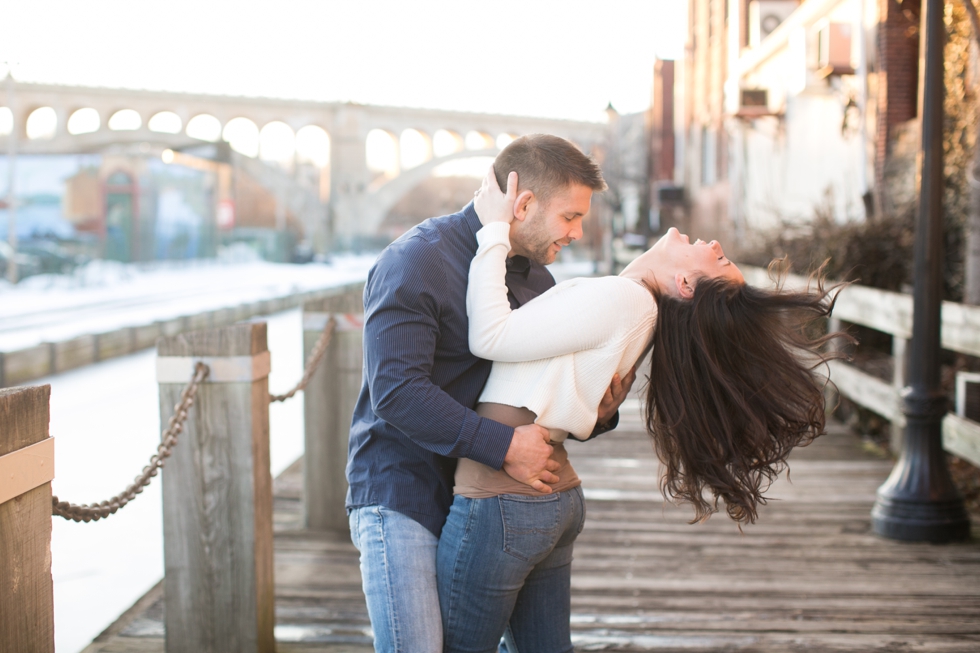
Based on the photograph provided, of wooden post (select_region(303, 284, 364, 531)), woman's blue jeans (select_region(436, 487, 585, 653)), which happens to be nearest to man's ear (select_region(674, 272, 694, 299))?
woman's blue jeans (select_region(436, 487, 585, 653))

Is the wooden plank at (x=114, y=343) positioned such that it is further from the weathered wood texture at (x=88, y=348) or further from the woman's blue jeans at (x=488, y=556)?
the woman's blue jeans at (x=488, y=556)

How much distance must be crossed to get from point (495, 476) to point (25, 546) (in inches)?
33.6

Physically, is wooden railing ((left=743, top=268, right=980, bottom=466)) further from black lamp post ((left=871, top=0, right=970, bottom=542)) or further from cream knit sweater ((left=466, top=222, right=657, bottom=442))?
cream knit sweater ((left=466, top=222, right=657, bottom=442))

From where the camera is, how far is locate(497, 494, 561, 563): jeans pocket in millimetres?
1834

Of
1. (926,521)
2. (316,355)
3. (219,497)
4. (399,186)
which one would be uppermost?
(399,186)

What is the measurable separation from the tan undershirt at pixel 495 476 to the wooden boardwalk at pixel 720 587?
149 centimetres

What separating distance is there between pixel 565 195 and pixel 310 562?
265cm

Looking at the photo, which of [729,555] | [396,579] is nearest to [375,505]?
[396,579]

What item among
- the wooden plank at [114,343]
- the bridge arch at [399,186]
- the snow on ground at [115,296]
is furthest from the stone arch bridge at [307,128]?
the wooden plank at [114,343]

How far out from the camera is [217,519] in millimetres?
2789

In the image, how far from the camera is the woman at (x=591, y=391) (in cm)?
184

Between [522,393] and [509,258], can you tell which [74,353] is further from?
[522,393]

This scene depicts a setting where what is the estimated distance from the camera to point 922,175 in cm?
430

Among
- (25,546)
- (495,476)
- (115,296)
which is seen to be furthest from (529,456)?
(115,296)
